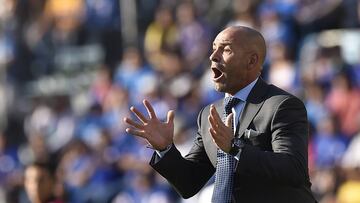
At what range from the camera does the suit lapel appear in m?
4.68

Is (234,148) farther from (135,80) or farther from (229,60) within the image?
(135,80)

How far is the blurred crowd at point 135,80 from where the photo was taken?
1018cm

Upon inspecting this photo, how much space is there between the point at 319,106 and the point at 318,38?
4.97 ft

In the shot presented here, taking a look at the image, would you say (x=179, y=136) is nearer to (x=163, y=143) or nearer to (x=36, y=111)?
(x=36, y=111)

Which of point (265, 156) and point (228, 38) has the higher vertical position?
point (228, 38)

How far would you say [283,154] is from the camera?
439 centimetres

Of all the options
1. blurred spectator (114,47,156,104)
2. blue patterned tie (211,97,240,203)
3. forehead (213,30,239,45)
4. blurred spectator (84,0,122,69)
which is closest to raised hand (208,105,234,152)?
blue patterned tie (211,97,240,203)

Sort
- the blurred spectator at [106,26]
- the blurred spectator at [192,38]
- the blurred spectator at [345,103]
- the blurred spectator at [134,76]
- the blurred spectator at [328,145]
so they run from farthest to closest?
the blurred spectator at [106,26] → the blurred spectator at [134,76] → the blurred spectator at [192,38] → the blurred spectator at [345,103] → the blurred spectator at [328,145]

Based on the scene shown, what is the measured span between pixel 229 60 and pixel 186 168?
59 centimetres

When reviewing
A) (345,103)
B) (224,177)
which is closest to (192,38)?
(345,103)

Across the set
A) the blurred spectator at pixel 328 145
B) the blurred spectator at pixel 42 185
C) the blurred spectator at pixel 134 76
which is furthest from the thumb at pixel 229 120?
the blurred spectator at pixel 134 76

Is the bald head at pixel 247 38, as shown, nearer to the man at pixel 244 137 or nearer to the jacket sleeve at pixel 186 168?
the man at pixel 244 137

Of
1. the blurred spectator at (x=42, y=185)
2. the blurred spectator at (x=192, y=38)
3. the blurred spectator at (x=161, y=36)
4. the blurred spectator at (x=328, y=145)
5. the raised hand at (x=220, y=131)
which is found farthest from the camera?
the blurred spectator at (x=161, y=36)

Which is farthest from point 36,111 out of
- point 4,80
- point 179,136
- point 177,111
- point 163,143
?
point 163,143
